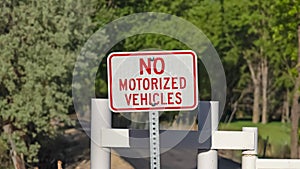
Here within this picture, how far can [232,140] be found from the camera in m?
7.29

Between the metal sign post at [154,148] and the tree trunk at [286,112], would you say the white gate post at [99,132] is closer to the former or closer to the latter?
the metal sign post at [154,148]

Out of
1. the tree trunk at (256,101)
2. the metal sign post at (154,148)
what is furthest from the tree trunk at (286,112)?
the metal sign post at (154,148)

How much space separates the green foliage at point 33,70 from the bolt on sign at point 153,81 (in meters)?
18.2

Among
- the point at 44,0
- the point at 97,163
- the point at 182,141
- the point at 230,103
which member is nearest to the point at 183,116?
the point at 182,141

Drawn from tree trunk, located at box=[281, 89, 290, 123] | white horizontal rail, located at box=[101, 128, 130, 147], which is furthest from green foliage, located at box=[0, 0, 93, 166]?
tree trunk, located at box=[281, 89, 290, 123]

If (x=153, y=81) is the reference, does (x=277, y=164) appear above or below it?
below

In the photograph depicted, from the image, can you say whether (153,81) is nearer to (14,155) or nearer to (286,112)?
(14,155)

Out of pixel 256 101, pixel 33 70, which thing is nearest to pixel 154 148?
pixel 33 70

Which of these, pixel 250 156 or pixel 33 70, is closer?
pixel 250 156

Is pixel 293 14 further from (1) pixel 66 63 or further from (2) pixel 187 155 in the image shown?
(1) pixel 66 63

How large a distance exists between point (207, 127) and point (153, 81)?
5.51 ft

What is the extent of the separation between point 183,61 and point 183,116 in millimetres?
1821

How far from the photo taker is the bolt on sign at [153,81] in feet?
18.3

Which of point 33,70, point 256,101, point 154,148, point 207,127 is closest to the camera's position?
point 154,148
